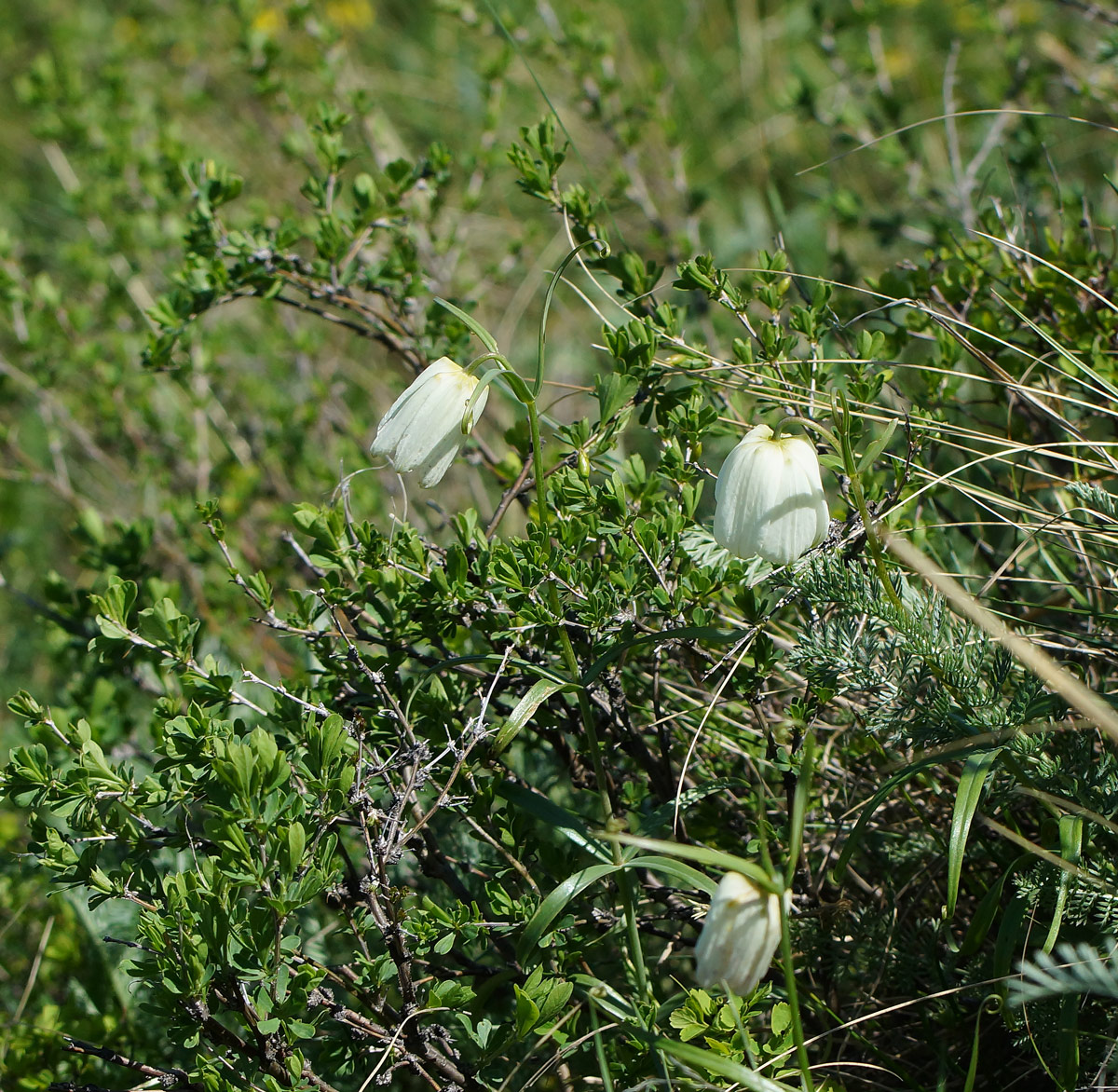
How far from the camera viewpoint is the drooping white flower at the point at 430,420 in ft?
3.78

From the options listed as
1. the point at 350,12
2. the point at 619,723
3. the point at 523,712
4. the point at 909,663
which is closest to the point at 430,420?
the point at 523,712

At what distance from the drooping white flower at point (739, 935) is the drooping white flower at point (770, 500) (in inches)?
13.6

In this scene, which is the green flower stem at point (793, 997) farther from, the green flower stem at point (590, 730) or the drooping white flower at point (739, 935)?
the green flower stem at point (590, 730)

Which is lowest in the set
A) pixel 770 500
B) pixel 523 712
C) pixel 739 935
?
pixel 739 935

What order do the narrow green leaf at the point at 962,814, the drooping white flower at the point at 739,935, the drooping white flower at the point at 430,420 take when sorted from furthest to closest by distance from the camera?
the drooping white flower at the point at 430,420, the narrow green leaf at the point at 962,814, the drooping white flower at the point at 739,935

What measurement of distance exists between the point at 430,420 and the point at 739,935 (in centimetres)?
63

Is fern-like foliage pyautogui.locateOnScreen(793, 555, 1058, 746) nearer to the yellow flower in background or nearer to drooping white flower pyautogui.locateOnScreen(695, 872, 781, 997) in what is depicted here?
drooping white flower pyautogui.locateOnScreen(695, 872, 781, 997)

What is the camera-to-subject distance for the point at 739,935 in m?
0.91

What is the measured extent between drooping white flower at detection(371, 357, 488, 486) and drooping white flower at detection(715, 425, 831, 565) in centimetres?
30

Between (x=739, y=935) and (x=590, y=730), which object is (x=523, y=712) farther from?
(x=739, y=935)

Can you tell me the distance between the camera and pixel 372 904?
113cm

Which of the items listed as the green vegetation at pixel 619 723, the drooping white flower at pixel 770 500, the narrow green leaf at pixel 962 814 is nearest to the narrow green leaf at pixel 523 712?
the green vegetation at pixel 619 723

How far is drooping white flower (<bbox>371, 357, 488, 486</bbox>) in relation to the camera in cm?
115

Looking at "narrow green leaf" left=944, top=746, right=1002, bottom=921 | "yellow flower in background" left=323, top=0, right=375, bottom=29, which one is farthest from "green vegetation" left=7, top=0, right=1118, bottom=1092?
"yellow flower in background" left=323, top=0, right=375, bottom=29
